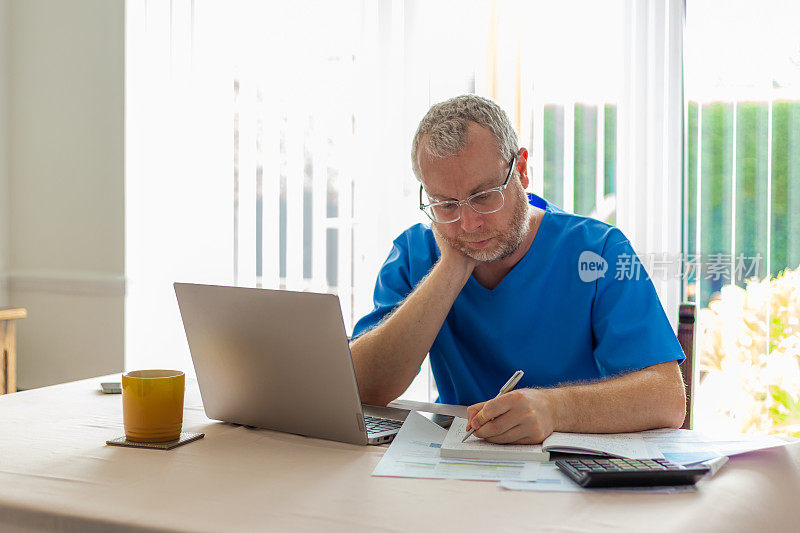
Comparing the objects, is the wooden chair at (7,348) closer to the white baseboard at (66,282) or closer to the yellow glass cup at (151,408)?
the white baseboard at (66,282)

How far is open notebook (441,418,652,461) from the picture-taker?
1.03m

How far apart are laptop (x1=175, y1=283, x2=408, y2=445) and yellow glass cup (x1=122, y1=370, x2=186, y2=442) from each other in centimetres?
10

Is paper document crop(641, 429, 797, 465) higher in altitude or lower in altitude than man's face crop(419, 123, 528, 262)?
lower

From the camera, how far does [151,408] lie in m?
1.13

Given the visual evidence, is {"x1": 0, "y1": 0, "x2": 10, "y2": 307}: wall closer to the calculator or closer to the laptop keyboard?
the laptop keyboard

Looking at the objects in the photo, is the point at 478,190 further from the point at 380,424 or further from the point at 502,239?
the point at 380,424

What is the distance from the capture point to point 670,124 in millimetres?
2459

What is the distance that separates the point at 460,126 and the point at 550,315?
42cm

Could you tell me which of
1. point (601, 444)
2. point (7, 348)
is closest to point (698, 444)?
point (601, 444)

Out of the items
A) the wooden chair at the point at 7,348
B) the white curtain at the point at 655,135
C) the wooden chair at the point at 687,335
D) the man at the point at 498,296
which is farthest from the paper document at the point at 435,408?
the wooden chair at the point at 7,348

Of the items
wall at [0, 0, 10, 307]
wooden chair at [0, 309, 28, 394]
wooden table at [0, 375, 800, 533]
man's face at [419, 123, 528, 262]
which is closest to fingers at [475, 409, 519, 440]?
wooden table at [0, 375, 800, 533]

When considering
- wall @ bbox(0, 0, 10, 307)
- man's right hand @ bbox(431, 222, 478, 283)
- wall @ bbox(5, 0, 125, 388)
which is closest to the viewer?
man's right hand @ bbox(431, 222, 478, 283)

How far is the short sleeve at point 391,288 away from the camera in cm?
172

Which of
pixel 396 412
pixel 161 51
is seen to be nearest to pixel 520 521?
pixel 396 412
